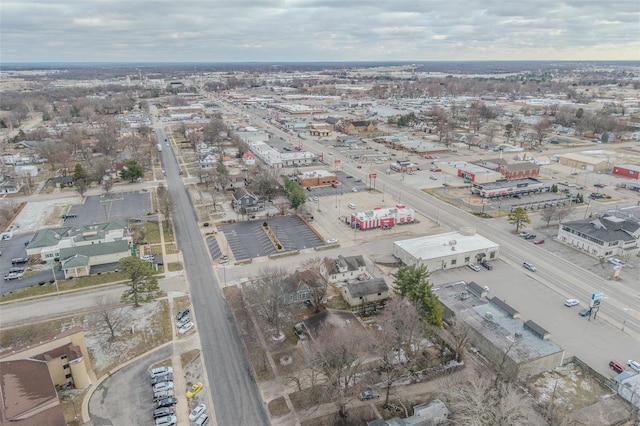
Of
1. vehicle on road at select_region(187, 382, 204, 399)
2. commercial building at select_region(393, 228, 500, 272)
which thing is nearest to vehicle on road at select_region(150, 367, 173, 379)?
vehicle on road at select_region(187, 382, 204, 399)

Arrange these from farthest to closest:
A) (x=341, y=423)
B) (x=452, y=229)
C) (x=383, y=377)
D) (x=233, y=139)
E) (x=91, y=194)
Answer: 1. (x=233, y=139)
2. (x=91, y=194)
3. (x=452, y=229)
4. (x=383, y=377)
5. (x=341, y=423)

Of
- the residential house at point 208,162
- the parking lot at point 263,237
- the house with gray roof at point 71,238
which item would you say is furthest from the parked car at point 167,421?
the residential house at point 208,162

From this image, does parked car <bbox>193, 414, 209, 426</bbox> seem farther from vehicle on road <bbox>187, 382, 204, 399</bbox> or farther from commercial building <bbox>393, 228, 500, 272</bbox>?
commercial building <bbox>393, 228, 500, 272</bbox>

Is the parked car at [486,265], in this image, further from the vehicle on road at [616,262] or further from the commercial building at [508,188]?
the commercial building at [508,188]

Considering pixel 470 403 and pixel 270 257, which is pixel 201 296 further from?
pixel 470 403

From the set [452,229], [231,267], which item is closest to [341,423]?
[231,267]
